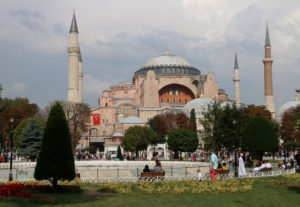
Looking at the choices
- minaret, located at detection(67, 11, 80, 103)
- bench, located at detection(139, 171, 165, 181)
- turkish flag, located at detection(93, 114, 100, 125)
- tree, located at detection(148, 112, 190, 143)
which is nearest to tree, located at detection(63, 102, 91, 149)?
minaret, located at detection(67, 11, 80, 103)

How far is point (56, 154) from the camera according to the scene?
9547 mm

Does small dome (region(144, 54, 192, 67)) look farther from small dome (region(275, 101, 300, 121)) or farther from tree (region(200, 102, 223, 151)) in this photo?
tree (region(200, 102, 223, 151))

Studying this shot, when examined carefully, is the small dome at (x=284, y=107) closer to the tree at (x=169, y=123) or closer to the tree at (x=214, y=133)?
the tree at (x=169, y=123)

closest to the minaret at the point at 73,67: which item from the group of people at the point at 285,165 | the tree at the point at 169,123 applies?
the tree at the point at 169,123

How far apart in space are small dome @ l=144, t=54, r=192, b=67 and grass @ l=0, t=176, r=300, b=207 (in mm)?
56299

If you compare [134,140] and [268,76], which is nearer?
[134,140]

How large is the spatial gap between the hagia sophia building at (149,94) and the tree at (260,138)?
2484 cm

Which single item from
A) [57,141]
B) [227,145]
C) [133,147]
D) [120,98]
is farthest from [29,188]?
[120,98]

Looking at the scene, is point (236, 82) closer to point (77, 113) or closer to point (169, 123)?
point (169, 123)

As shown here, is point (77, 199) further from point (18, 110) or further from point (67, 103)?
point (18, 110)

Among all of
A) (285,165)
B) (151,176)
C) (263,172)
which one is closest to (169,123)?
(285,165)

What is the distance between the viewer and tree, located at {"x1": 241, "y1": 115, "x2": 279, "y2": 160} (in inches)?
872

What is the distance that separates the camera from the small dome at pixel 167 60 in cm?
6600

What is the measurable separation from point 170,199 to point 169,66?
56479 millimetres
